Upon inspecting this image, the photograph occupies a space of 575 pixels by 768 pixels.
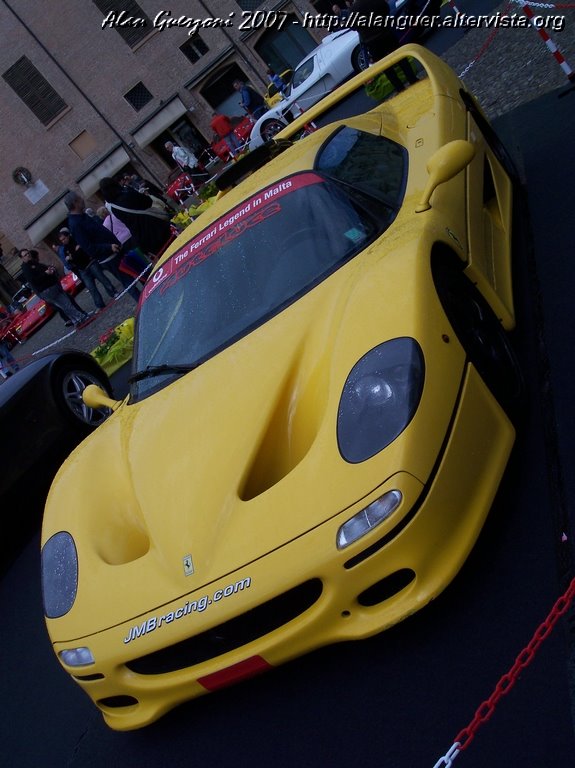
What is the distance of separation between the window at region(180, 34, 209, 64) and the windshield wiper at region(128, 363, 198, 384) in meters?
29.3

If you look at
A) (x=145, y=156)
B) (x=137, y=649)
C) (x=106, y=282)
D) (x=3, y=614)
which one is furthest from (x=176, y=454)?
(x=145, y=156)

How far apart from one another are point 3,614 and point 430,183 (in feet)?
12.1

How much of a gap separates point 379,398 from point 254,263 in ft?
3.86

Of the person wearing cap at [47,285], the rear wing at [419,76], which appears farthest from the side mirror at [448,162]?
the person wearing cap at [47,285]

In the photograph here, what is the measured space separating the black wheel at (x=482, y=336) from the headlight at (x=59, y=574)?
5.56ft

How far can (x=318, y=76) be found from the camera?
49.5 feet

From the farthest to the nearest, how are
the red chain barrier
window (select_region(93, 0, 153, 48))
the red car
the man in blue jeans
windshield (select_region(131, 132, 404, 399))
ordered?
window (select_region(93, 0, 153, 48)) < the red car < the man in blue jeans < windshield (select_region(131, 132, 404, 399)) < the red chain barrier

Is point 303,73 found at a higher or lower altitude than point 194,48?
lower

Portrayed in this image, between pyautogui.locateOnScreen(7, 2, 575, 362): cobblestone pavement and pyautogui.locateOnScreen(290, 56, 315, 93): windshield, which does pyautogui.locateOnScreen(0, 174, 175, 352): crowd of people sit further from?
pyautogui.locateOnScreen(290, 56, 315, 93): windshield

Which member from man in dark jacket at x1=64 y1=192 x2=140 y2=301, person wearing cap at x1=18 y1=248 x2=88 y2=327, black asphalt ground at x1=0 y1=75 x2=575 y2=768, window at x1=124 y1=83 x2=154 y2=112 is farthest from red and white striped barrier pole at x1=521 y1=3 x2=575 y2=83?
window at x1=124 y1=83 x2=154 y2=112

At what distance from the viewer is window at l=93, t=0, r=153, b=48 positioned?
28.8 metres

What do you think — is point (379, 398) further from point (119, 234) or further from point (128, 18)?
point (128, 18)

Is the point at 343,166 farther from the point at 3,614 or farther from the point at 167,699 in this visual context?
the point at 3,614

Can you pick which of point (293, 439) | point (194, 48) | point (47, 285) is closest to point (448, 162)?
point (293, 439)
